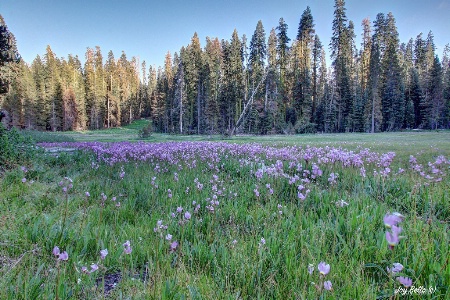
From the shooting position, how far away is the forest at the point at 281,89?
4681 cm

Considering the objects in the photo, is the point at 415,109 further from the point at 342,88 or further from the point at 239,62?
the point at 239,62

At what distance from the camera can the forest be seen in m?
46.8

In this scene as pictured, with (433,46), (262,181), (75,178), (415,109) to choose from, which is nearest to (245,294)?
(262,181)

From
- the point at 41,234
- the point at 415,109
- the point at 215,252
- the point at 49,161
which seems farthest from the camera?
the point at 415,109

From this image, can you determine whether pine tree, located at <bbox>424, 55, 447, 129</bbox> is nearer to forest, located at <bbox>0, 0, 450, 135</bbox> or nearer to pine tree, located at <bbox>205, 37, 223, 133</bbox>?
forest, located at <bbox>0, 0, 450, 135</bbox>

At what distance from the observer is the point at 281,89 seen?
51062 millimetres

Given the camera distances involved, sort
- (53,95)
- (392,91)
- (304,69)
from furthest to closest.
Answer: (53,95) < (304,69) < (392,91)

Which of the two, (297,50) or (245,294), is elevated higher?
(297,50)

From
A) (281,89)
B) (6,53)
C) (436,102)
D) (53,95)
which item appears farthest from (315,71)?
(53,95)

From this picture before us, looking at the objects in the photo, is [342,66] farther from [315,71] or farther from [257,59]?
[257,59]

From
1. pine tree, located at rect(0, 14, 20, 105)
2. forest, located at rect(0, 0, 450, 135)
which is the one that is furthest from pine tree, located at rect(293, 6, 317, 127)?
pine tree, located at rect(0, 14, 20, 105)

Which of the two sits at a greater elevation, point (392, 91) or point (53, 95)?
point (53, 95)

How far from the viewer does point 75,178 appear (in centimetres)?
566

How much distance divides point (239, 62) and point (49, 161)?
165ft
